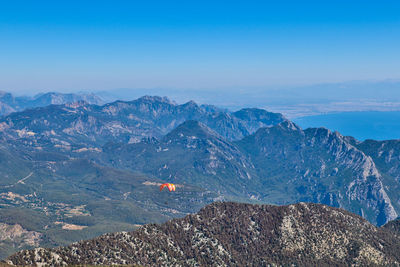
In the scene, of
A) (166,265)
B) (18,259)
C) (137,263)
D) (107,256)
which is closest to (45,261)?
(18,259)

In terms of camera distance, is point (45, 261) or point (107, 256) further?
point (107, 256)

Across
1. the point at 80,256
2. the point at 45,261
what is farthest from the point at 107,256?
the point at 45,261

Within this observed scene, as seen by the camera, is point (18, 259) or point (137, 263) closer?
point (18, 259)

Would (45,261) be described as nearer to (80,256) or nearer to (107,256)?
(80,256)

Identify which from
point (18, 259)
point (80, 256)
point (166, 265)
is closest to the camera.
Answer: point (18, 259)

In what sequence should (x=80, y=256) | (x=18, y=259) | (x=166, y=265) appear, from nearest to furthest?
(x=18, y=259)
(x=80, y=256)
(x=166, y=265)

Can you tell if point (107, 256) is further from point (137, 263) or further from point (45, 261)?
point (45, 261)

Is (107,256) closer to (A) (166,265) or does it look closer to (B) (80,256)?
(B) (80,256)

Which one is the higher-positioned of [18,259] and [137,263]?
[18,259]

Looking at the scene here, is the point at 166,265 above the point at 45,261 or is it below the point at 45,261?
below
